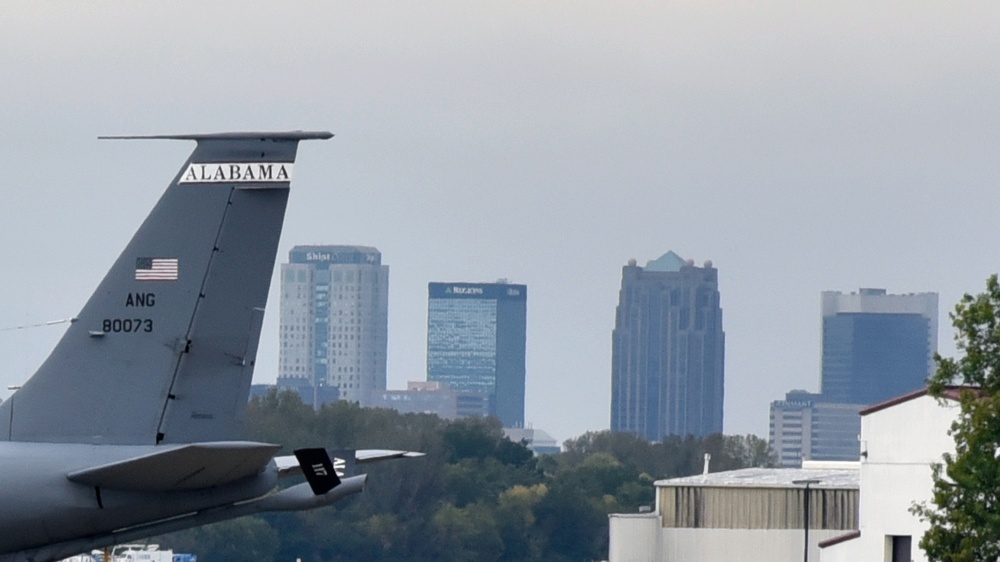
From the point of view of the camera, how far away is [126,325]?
1131 inches

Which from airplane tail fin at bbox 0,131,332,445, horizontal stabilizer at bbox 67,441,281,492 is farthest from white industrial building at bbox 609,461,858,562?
horizontal stabilizer at bbox 67,441,281,492

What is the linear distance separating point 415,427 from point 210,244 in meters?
123

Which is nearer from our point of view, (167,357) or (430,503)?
(167,357)

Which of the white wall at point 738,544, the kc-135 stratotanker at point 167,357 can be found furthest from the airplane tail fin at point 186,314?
the white wall at point 738,544

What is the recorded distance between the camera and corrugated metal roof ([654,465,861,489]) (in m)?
81.6

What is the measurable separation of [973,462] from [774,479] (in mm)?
46393

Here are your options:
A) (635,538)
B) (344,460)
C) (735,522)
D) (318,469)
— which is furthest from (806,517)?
(318,469)

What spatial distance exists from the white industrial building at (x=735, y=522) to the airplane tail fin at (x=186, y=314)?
5389cm

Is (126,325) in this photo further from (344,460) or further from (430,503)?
(430,503)

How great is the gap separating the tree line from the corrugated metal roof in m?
37.6

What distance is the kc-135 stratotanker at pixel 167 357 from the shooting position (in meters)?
28.0

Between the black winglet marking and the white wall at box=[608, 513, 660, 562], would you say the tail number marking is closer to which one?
the black winglet marking

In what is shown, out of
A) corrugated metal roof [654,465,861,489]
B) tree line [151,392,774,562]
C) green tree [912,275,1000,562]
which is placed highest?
green tree [912,275,1000,562]

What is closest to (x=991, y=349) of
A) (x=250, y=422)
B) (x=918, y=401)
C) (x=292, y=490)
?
(x=918, y=401)
